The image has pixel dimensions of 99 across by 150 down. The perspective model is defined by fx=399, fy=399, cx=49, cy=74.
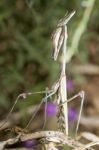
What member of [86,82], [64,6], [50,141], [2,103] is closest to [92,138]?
[50,141]

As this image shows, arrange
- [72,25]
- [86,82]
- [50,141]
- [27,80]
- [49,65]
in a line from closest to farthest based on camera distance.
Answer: [50,141]
[72,25]
[49,65]
[27,80]
[86,82]

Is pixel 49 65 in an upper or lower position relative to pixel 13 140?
upper

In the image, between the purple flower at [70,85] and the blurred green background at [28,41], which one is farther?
the purple flower at [70,85]

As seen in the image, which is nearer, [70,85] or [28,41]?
[28,41]

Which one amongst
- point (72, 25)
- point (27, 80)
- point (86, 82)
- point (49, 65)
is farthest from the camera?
point (86, 82)

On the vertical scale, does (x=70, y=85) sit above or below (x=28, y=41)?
below

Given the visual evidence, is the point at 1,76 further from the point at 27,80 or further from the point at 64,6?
the point at 64,6

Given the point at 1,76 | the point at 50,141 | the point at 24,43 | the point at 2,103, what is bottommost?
the point at 50,141

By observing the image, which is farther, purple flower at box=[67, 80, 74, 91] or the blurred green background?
purple flower at box=[67, 80, 74, 91]

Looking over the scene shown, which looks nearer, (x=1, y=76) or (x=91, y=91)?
(x=1, y=76)

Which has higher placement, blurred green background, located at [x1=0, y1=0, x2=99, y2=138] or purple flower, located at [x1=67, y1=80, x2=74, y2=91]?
blurred green background, located at [x1=0, y1=0, x2=99, y2=138]
